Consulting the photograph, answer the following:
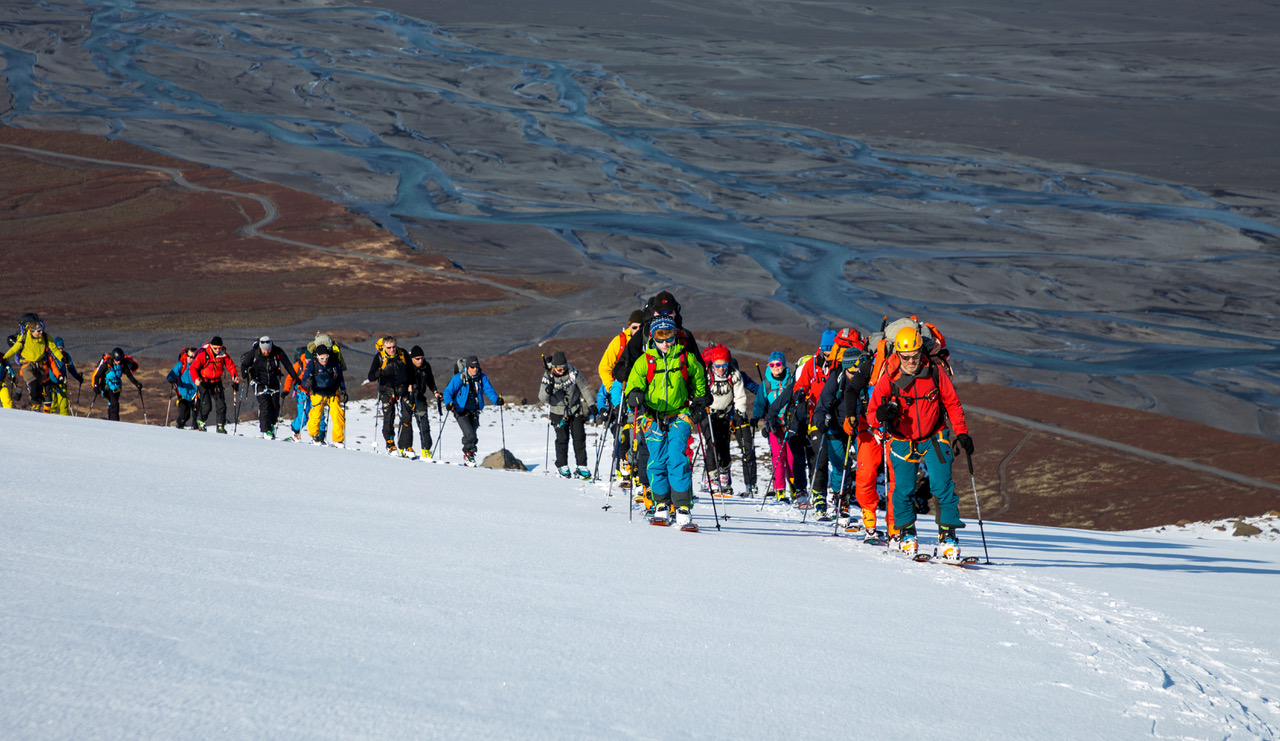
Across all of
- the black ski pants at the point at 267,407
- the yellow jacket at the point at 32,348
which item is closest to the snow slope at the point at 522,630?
the black ski pants at the point at 267,407

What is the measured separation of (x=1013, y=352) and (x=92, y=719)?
2596 centimetres

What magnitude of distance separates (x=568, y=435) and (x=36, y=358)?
8135 mm

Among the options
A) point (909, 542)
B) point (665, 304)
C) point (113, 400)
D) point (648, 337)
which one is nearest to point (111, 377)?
point (113, 400)

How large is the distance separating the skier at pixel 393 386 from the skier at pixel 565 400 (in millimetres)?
2031

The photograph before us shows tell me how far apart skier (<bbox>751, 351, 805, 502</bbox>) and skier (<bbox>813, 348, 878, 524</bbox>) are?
4.23 ft

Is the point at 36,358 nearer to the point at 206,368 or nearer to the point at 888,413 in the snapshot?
the point at 206,368

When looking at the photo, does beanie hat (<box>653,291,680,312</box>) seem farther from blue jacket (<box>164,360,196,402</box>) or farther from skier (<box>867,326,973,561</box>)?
blue jacket (<box>164,360,196,402</box>)

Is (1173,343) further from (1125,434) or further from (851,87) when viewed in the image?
(851,87)

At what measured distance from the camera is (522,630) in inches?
133

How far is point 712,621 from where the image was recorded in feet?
13.0

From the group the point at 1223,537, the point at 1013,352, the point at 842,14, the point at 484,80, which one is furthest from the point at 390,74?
the point at 1223,537

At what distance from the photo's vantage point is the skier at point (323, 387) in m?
14.1

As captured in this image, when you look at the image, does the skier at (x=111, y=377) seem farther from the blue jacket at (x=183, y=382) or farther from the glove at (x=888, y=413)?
the glove at (x=888, y=413)

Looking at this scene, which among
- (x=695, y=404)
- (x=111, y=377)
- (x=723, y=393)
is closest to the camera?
(x=695, y=404)
